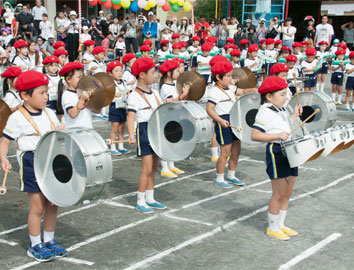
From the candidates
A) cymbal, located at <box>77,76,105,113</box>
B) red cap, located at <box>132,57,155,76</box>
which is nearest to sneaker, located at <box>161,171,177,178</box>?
cymbal, located at <box>77,76,105,113</box>

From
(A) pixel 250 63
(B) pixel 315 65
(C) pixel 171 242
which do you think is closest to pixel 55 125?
(C) pixel 171 242

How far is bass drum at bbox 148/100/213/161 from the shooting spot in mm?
6410

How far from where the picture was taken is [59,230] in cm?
599

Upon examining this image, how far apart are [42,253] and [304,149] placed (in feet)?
→ 9.03

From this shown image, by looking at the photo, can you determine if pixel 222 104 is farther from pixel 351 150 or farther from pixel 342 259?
pixel 351 150

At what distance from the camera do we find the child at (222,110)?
7.40 meters

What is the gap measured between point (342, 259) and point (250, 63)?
30.1 feet

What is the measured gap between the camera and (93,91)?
7.11 meters

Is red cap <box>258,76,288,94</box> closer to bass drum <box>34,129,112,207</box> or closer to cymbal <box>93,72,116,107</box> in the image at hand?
bass drum <box>34,129,112,207</box>

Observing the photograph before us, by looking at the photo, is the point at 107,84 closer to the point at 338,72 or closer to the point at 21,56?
the point at 21,56

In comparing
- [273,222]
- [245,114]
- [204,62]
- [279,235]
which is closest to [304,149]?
[273,222]

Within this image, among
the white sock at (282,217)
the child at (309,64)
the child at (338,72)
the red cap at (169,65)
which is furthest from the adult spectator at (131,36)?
the white sock at (282,217)

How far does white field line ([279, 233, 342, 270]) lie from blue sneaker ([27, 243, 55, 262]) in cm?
224

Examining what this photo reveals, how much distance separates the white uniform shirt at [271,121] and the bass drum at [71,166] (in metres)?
1.69
